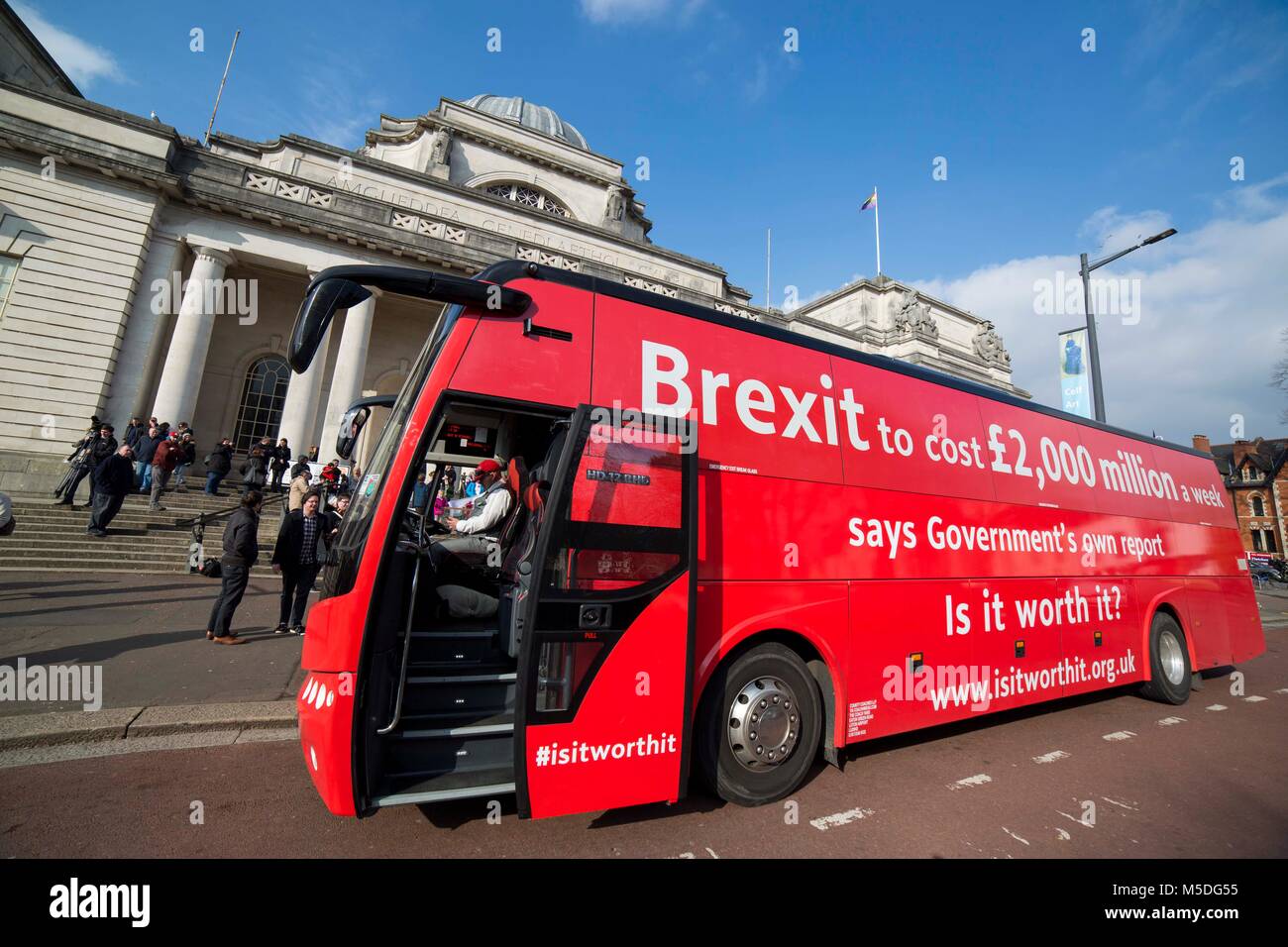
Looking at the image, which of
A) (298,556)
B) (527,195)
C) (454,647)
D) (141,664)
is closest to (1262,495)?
(527,195)

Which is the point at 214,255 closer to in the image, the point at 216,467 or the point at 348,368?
the point at 348,368

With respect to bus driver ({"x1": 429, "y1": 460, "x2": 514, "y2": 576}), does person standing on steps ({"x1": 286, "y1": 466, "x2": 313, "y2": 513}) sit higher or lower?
higher

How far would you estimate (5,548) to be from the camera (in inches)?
374

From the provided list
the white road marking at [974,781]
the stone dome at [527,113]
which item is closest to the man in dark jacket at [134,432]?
the white road marking at [974,781]

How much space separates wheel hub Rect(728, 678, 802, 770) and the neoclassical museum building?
17.7 metres

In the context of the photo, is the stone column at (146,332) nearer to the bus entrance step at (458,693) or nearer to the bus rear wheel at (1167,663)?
the bus entrance step at (458,693)

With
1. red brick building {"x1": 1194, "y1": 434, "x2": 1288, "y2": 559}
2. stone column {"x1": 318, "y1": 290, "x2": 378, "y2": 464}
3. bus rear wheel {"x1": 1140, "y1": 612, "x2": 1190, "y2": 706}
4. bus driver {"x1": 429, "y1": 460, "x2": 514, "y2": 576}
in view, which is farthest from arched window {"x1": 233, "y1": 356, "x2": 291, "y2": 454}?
red brick building {"x1": 1194, "y1": 434, "x2": 1288, "y2": 559}

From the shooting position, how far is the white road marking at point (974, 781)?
3.88 metres

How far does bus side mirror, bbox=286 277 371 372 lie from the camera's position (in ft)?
8.82

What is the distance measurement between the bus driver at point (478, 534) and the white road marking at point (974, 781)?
13.1ft

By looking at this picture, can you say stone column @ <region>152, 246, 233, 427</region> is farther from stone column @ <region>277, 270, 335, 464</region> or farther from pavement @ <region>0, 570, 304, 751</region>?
pavement @ <region>0, 570, 304, 751</region>

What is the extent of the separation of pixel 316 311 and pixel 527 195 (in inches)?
1101
